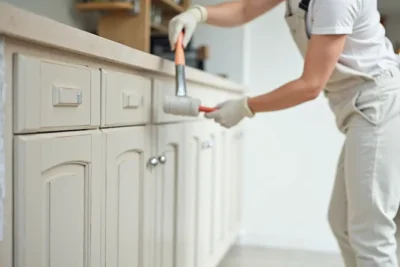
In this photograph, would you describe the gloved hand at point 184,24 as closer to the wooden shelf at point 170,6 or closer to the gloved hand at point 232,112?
the gloved hand at point 232,112

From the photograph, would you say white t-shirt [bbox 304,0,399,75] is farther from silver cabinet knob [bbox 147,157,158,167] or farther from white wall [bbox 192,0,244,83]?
white wall [bbox 192,0,244,83]

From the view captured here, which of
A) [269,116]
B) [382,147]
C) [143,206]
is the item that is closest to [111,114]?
[143,206]

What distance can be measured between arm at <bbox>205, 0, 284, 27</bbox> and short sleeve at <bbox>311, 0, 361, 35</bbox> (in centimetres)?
41

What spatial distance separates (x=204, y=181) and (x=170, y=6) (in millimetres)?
835

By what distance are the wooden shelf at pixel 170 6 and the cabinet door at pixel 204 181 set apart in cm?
58

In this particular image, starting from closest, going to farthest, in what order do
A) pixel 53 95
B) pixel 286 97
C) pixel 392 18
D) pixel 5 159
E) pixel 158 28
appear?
pixel 5 159 → pixel 53 95 → pixel 286 97 → pixel 158 28 → pixel 392 18

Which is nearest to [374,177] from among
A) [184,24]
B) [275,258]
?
[184,24]

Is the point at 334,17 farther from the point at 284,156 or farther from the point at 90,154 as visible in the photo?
the point at 284,156

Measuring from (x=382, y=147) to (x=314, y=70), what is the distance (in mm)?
284

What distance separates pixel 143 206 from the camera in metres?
1.38

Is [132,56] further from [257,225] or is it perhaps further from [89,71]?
[257,225]

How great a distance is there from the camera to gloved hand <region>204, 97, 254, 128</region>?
143 centimetres

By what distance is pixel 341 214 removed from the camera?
1549 mm

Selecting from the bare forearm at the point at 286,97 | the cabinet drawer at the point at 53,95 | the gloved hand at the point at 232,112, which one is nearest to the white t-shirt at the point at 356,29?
the bare forearm at the point at 286,97
